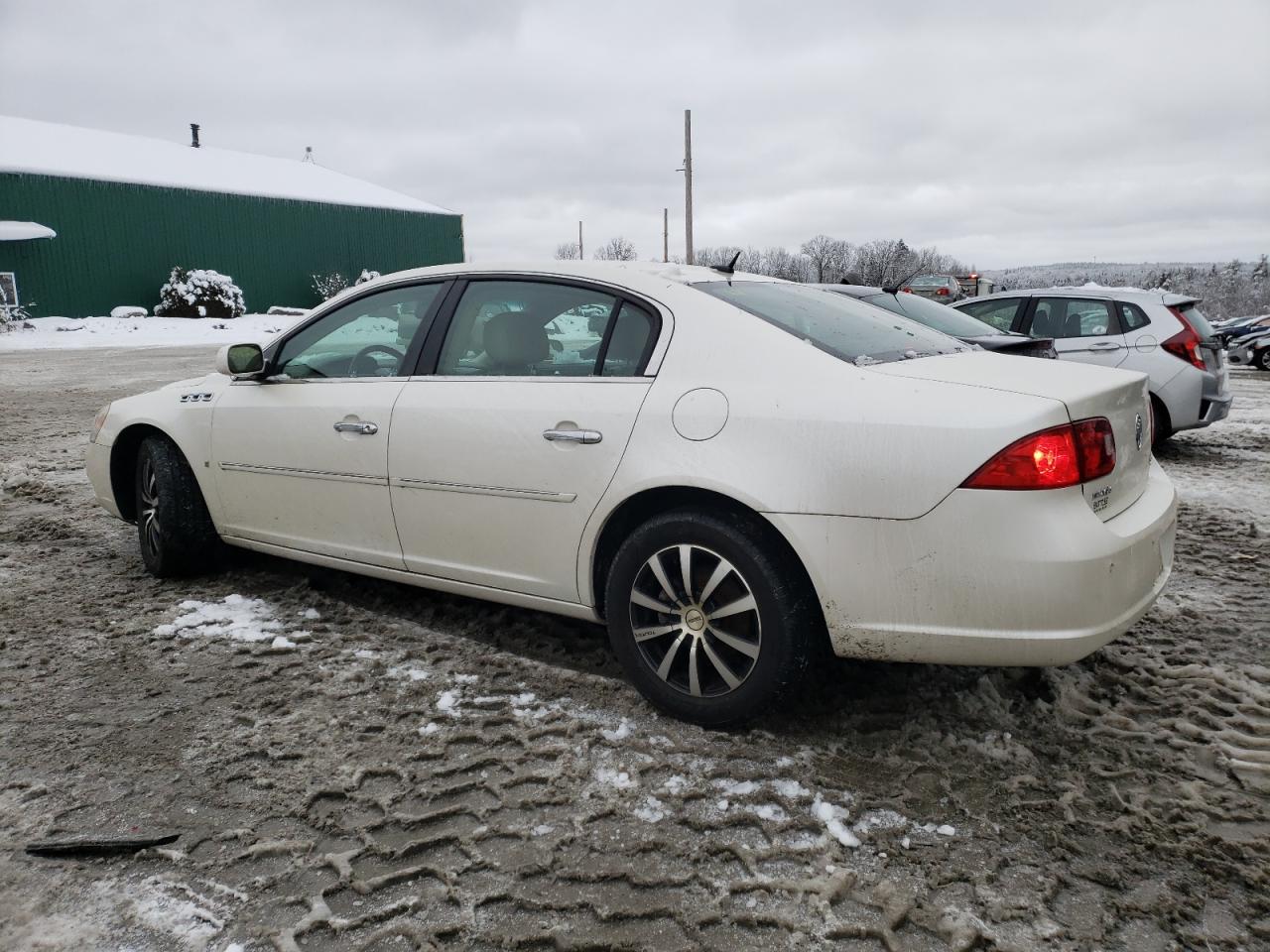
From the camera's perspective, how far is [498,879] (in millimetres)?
2260

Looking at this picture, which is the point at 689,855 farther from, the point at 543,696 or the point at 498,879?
the point at 543,696

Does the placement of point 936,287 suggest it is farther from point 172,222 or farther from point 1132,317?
point 172,222

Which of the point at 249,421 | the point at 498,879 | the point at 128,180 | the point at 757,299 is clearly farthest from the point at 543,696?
the point at 128,180

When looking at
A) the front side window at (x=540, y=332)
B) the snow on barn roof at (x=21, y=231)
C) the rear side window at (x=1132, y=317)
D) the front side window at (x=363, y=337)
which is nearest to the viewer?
the front side window at (x=540, y=332)

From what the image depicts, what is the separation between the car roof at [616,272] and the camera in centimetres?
325

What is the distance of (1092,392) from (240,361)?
339 cm

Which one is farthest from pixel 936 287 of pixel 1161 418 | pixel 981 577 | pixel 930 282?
pixel 981 577

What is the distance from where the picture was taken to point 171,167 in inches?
1373

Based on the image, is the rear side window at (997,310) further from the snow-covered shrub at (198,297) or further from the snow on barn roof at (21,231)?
the snow on barn roof at (21,231)

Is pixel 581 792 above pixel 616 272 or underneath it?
underneath

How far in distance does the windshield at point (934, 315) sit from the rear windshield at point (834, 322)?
11.9 feet

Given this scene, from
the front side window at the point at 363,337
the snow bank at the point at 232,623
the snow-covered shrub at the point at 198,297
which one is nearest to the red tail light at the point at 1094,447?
the front side window at the point at 363,337

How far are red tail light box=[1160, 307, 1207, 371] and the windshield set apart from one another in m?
1.63

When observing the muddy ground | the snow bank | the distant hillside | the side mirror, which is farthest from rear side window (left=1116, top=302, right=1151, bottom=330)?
the distant hillside
